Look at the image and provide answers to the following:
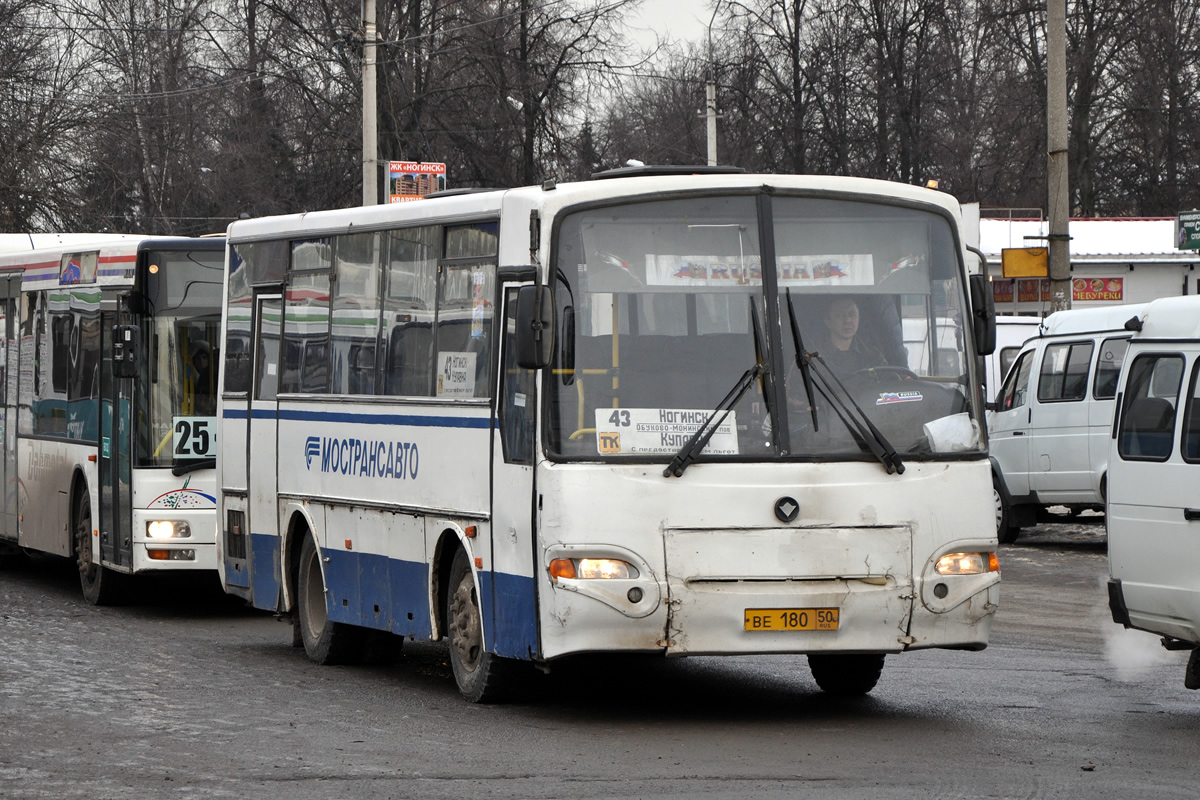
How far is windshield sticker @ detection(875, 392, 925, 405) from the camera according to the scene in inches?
389

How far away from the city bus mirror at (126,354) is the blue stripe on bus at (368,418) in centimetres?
246

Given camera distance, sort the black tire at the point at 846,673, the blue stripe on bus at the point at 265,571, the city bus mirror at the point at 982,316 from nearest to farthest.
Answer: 1. the city bus mirror at the point at 982,316
2. the black tire at the point at 846,673
3. the blue stripe on bus at the point at 265,571

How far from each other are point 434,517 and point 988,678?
3.49 metres

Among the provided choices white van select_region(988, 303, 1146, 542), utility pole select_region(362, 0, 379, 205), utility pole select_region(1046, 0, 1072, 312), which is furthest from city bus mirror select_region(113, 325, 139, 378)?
utility pole select_region(362, 0, 379, 205)

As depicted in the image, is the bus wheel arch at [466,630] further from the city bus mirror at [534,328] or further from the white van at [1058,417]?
the white van at [1058,417]

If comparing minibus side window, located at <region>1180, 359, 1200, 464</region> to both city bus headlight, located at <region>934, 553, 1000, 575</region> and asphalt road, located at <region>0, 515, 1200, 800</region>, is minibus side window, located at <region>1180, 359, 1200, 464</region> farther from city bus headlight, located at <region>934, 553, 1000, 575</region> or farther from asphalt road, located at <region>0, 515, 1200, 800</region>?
asphalt road, located at <region>0, 515, 1200, 800</region>

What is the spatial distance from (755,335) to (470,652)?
2417 millimetres

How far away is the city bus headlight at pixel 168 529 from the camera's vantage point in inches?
632

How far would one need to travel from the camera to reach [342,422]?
12.2 m

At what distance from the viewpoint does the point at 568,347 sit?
973 centimetres

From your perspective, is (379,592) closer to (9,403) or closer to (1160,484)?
(1160,484)

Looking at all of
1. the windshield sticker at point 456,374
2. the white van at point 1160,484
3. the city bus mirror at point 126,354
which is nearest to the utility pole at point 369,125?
the city bus mirror at point 126,354

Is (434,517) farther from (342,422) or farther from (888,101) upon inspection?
(888,101)

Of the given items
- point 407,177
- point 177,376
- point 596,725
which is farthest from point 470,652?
point 407,177
